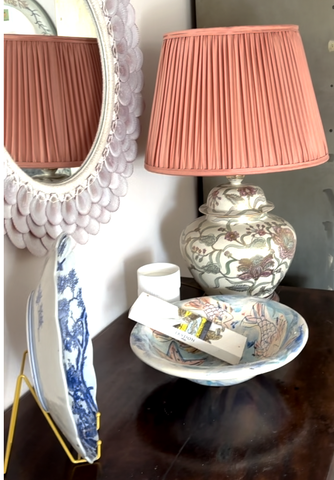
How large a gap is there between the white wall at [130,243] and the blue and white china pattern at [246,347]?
179 millimetres

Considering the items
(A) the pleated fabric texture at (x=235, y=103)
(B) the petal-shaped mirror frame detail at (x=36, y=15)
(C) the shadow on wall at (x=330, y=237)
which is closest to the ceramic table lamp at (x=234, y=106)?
(A) the pleated fabric texture at (x=235, y=103)

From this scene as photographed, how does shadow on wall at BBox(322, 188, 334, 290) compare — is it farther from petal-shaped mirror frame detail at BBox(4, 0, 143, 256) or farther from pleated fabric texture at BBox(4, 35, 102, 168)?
pleated fabric texture at BBox(4, 35, 102, 168)

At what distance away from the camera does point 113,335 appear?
103 centimetres

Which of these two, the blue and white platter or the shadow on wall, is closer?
the blue and white platter

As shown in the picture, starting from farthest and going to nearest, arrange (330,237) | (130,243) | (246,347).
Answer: (330,237), (130,243), (246,347)

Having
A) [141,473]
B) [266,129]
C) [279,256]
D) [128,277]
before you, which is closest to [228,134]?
[266,129]

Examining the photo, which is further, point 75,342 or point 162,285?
point 162,285

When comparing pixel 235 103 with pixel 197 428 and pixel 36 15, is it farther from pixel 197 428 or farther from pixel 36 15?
pixel 197 428

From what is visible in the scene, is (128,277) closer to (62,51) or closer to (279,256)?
(279,256)

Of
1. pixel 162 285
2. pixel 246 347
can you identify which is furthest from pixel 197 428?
pixel 162 285

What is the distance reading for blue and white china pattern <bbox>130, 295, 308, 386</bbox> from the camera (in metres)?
0.73

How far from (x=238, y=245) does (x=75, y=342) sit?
0.49 m

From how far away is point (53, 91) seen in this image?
0.82m

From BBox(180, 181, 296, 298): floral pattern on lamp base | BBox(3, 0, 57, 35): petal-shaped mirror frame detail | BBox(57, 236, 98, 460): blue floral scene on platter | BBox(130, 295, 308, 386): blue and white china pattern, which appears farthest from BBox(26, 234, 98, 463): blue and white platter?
BBox(180, 181, 296, 298): floral pattern on lamp base
